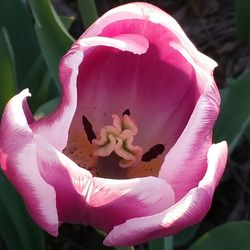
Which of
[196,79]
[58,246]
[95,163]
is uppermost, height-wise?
[196,79]

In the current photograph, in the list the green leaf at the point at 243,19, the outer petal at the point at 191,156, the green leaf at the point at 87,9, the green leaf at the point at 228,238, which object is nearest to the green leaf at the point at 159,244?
the green leaf at the point at 228,238

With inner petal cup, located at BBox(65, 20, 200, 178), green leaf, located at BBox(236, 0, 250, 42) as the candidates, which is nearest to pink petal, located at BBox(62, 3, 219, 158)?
inner petal cup, located at BBox(65, 20, 200, 178)

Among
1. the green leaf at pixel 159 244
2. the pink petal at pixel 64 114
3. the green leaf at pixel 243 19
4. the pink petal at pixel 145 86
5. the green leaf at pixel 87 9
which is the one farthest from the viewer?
the green leaf at pixel 243 19

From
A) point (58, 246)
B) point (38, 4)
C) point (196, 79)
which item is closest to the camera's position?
point (196, 79)

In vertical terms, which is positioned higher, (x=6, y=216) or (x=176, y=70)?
(x=176, y=70)

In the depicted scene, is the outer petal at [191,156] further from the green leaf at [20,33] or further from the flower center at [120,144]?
the green leaf at [20,33]

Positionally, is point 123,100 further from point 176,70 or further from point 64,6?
point 64,6

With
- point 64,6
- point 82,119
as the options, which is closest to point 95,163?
point 82,119

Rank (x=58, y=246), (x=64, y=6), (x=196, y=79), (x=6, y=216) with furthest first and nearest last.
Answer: (x=64, y=6) → (x=58, y=246) → (x=6, y=216) → (x=196, y=79)
